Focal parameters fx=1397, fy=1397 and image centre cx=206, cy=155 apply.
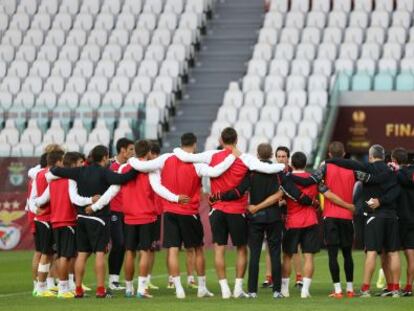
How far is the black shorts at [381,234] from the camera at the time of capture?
18.3 m

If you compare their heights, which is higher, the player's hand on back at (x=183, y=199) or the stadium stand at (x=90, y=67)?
the stadium stand at (x=90, y=67)

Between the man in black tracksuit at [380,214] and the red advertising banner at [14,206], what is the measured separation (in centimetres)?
1481

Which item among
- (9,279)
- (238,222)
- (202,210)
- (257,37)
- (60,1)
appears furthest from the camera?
(60,1)

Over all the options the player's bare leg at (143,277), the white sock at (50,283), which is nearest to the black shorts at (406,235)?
the player's bare leg at (143,277)

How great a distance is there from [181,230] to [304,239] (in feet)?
5.39

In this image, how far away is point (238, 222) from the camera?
59.4ft

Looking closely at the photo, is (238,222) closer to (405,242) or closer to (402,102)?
(405,242)

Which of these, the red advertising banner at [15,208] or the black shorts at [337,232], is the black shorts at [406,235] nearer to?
the black shorts at [337,232]

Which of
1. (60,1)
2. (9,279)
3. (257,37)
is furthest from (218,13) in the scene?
(9,279)

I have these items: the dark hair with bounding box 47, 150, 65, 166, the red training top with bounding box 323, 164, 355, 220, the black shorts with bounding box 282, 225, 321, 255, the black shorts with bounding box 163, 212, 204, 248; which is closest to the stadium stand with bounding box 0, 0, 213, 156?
the dark hair with bounding box 47, 150, 65, 166

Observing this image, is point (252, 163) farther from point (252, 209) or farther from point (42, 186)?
point (42, 186)

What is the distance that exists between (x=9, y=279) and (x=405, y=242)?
7370 millimetres

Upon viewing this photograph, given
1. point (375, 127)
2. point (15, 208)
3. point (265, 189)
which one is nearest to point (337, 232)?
point (265, 189)

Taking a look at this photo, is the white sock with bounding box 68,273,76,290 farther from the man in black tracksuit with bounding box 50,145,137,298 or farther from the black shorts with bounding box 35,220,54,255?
the man in black tracksuit with bounding box 50,145,137,298
